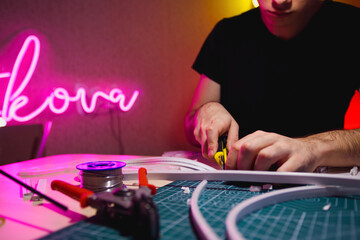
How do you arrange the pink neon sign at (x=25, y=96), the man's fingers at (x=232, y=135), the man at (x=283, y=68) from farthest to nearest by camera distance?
the pink neon sign at (x=25, y=96) → the man at (x=283, y=68) → the man's fingers at (x=232, y=135)

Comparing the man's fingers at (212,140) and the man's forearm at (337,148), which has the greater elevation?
the man's fingers at (212,140)

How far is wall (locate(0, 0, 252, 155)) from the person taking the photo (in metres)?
1.59

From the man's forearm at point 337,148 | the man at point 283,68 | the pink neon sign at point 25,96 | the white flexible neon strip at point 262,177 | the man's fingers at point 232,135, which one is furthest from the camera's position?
the pink neon sign at point 25,96

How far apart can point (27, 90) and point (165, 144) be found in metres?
1.20

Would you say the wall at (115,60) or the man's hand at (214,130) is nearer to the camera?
the man's hand at (214,130)

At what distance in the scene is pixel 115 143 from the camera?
6.70ft

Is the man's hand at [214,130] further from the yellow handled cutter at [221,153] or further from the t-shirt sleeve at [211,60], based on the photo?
the t-shirt sleeve at [211,60]

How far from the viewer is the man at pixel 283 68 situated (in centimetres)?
115

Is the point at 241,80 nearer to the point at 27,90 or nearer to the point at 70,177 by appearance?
the point at 70,177

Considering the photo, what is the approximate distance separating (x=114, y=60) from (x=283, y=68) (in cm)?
124

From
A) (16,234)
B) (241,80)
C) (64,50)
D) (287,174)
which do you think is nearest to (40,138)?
(64,50)

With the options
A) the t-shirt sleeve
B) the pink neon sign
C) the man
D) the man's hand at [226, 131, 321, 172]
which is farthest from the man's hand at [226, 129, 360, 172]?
the pink neon sign

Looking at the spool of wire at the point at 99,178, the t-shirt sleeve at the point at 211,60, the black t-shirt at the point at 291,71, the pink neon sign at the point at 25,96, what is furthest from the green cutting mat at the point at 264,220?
the pink neon sign at the point at 25,96

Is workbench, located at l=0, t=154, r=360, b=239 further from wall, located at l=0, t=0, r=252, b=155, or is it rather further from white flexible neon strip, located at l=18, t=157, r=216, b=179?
wall, located at l=0, t=0, r=252, b=155
